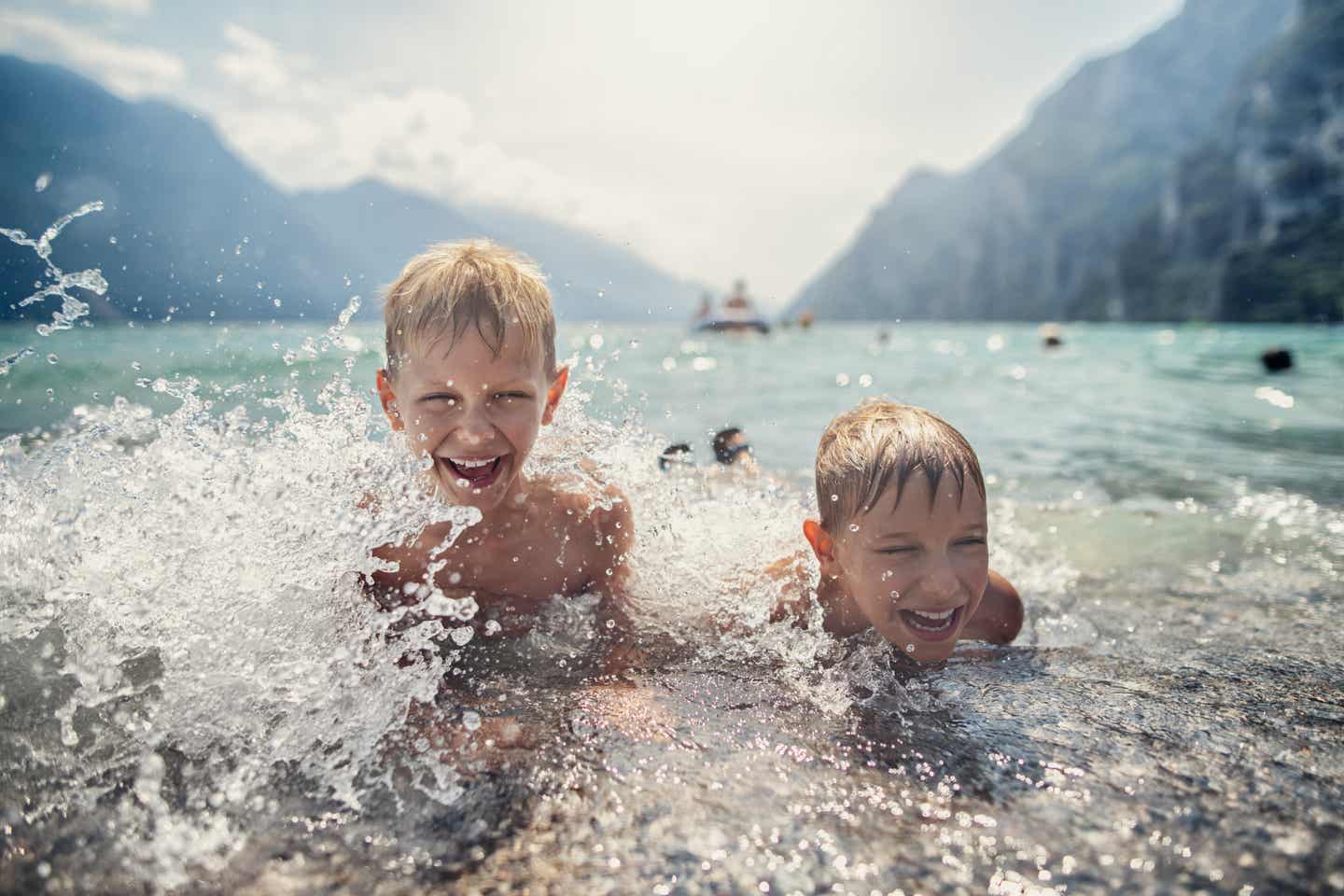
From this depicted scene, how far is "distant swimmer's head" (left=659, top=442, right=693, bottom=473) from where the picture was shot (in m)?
3.73

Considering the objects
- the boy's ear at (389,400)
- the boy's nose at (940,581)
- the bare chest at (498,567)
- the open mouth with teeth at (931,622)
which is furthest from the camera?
the bare chest at (498,567)

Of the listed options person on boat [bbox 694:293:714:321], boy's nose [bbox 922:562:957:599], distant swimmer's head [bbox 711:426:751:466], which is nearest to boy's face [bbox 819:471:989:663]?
boy's nose [bbox 922:562:957:599]

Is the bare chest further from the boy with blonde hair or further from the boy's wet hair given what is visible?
the boy with blonde hair

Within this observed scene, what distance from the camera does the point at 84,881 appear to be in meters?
1.14

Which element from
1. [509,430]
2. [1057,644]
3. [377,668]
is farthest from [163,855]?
[1057,644]

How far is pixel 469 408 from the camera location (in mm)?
2342

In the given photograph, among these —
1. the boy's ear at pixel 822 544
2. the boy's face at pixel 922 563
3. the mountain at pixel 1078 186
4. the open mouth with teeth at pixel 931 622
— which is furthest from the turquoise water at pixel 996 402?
the mountain at pixel 1078 186

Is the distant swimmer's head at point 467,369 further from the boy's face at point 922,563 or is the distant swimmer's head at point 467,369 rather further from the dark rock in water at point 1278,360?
the dark rock in water at point 1278,360

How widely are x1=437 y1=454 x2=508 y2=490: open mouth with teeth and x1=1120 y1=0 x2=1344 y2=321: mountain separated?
73.1 m

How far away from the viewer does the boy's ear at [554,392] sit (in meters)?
2.76

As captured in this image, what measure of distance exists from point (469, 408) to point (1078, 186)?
472 ft

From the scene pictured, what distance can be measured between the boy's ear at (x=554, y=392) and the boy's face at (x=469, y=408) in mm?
191

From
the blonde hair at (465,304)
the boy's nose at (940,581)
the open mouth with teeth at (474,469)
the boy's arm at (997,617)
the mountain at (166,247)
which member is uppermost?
the mountain at (166,247)

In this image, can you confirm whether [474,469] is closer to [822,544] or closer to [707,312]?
[822,544]
